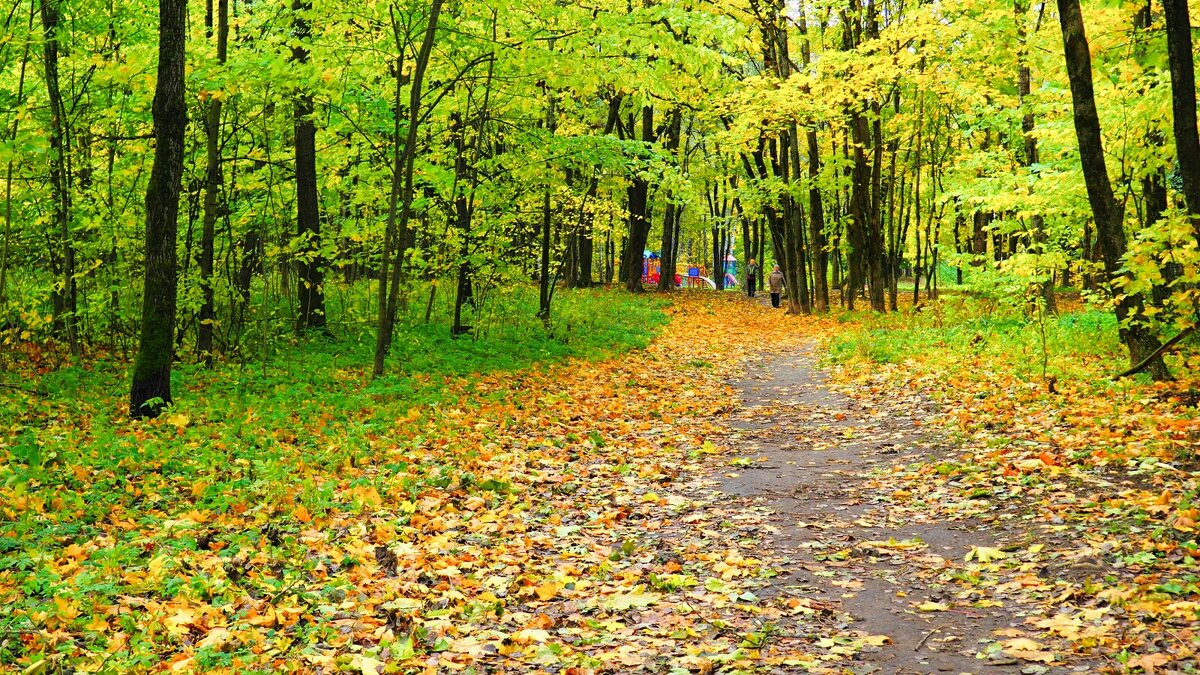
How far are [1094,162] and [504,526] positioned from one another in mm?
7299

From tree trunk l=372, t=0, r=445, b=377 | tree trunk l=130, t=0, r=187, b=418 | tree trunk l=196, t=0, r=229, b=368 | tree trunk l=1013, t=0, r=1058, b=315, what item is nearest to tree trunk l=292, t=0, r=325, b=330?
tree trunk l=196, t=0, r=229, b=368

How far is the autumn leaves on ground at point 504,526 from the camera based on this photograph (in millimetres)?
4504

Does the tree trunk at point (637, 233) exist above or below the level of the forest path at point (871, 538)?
above

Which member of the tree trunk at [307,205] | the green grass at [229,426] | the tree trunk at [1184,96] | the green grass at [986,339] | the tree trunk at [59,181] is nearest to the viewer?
the green grass at [229,426]

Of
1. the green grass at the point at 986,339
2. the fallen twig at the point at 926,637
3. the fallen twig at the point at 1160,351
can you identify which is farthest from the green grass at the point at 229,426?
the fallen twig at the point at 1160,351

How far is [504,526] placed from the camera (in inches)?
271

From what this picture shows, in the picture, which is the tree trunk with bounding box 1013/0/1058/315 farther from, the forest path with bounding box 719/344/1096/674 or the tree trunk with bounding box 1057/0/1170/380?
the forest path with bounding box 719/344/1096/674

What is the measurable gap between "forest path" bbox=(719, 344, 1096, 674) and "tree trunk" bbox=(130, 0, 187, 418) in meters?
6.52

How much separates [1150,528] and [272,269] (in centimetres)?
1455

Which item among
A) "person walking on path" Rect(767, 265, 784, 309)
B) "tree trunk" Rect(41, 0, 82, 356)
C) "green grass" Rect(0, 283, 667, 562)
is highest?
"tree trunk" Rect(41, 0, 82, 356)

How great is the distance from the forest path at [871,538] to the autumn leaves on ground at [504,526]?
11 centimetres

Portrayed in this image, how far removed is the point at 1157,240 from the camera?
7223 millimetres

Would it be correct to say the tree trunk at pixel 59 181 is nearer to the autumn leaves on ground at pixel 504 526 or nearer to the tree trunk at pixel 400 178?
the autumn leaves on ground at pixel 504 526

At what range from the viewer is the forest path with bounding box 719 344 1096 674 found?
4.49 metres
